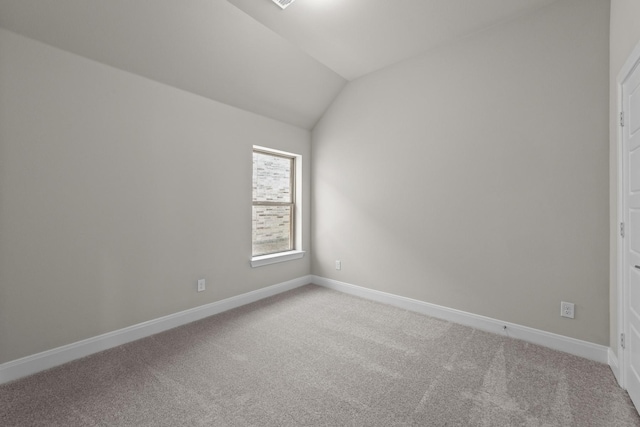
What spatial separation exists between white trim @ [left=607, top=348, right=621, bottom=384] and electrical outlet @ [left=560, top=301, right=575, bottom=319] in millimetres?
299

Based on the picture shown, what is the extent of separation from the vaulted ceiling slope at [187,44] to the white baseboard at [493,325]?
8.51ft

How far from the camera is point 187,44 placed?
8.18 ft

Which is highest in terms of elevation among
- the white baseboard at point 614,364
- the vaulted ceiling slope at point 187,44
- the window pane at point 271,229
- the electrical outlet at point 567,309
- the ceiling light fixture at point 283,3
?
the ceiling light fixture at point 283,3

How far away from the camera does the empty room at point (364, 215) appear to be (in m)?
1.79

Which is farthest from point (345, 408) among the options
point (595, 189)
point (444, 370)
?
point (595, 189)

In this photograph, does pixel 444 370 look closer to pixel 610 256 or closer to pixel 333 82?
pixel 610 256

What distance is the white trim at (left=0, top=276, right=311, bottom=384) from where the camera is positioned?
1958 millimetres

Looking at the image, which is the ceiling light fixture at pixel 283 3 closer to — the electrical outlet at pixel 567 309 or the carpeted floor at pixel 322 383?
the carpeted floor at pixel 322 383

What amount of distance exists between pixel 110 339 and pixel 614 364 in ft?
12.5

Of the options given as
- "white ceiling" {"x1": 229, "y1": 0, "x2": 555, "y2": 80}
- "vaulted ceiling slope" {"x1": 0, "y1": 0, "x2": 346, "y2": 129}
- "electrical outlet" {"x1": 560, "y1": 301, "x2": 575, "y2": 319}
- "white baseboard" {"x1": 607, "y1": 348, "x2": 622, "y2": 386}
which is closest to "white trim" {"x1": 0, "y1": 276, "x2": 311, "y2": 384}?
"vaulted ceiling slope" {"x1": 0, "y1": 0, "x2": 346, "y2": 129}

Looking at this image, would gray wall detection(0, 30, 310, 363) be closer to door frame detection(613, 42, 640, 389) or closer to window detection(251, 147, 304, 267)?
window detection(251, 147, 304, 267)

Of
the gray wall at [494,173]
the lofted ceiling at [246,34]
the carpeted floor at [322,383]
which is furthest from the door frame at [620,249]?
the lofted ceiling at [246,34]

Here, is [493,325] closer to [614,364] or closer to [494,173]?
[614,364]

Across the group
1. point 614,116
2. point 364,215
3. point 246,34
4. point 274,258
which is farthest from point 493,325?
point 246,34
